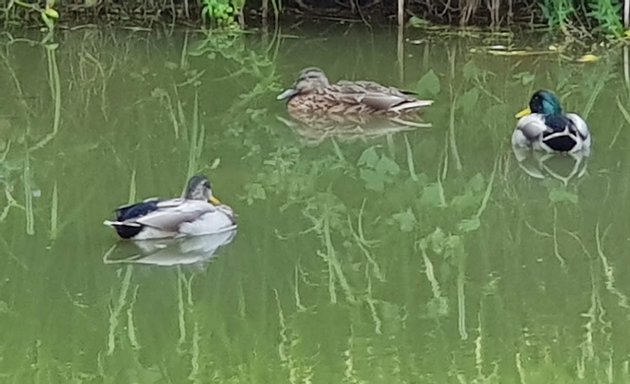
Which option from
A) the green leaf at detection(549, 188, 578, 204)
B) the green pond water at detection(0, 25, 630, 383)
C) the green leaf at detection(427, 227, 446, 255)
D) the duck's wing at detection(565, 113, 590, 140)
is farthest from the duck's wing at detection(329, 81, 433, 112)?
the green leaf at detection(427, 227, 446, 255)

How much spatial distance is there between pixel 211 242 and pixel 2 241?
2.68 feet

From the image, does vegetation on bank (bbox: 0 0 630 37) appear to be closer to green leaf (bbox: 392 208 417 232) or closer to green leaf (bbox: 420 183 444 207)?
green leaf (bbox: 420 183 444 207)

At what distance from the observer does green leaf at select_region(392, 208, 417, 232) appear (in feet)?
18.0

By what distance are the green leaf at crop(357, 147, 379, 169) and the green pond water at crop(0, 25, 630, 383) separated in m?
0.02

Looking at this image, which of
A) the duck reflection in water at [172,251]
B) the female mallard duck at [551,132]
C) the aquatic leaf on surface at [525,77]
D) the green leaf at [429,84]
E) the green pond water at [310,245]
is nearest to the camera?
the green pond water at [310,245]

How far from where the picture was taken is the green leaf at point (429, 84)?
8406 millimetres

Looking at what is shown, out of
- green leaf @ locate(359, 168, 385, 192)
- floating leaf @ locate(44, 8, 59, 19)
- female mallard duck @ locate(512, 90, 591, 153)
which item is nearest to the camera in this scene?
green leaf @ locate(359, 168, 385, 192)

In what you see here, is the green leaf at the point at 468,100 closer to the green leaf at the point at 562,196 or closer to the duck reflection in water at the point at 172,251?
the green leaf at the point at 562,196

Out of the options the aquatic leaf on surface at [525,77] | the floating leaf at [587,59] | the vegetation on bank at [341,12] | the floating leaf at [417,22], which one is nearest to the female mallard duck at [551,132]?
the aquatic leaf on surface at [525,77]

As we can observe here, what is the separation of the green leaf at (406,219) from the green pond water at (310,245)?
0.02 meters

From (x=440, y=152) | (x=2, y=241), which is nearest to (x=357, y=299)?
(x=2, y=241)

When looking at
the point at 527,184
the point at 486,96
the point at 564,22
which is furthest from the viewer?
the point at 564,22

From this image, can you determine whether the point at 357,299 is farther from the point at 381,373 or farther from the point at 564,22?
the point at 564,22

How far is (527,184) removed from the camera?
245 inches
